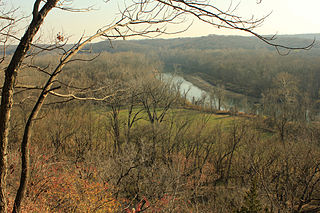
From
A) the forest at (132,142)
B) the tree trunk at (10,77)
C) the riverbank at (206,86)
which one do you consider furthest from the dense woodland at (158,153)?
the riverbank at (206,86)

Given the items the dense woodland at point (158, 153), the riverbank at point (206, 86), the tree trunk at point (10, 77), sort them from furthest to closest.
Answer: the riverbank at point (206, 86)
the dense woodland at point (158, 153)
the tree trunk at point (10, 77)

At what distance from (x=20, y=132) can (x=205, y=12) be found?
1907 centimetres

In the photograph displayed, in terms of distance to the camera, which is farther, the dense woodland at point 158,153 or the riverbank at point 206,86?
the riverbank at point 206,86

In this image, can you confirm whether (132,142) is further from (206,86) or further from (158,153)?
(206,86)

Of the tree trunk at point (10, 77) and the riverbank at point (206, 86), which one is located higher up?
the tree trunk at point (10, 77)

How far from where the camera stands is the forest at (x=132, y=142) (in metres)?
2.73

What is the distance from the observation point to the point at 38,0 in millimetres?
2277

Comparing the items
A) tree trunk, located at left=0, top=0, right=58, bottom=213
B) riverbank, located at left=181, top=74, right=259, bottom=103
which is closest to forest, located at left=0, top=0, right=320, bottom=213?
tree trunk, located at left=0, top=0, right=58, bottom=213

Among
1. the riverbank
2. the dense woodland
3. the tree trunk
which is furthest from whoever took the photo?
the riverbank

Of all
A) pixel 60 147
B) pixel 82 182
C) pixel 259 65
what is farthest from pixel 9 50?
A: pixel 259 65

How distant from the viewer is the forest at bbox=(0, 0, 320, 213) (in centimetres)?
273

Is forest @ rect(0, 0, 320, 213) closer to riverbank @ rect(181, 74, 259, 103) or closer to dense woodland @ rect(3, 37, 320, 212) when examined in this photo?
→ dense woodland @ rect(3, 37, 320, 212)

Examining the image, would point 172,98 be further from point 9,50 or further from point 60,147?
point 9,50

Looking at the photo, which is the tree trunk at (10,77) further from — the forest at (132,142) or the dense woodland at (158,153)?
the dense woodland at (158,153)
